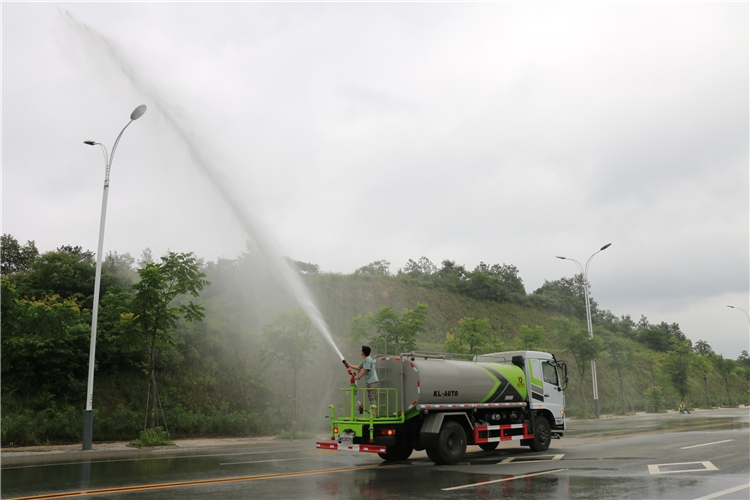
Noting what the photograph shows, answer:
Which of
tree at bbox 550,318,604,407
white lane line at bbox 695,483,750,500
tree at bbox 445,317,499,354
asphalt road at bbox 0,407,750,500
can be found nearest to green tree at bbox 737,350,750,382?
tree at bbox 550,318,604,407

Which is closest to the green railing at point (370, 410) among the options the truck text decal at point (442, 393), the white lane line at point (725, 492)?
the truck text decal at point (442, 393)

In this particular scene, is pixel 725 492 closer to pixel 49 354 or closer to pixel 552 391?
pixel 552 391

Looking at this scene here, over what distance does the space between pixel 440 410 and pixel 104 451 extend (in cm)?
1182

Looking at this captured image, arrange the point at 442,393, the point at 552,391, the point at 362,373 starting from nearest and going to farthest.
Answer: the point at 362,373, the point at 442,393, the point at 552,391

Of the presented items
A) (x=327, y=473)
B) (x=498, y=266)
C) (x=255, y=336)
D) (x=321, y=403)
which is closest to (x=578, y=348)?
(x=321, y=403)

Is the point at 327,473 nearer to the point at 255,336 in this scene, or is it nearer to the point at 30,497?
the point at 30,497

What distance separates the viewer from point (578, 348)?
43.3 meters

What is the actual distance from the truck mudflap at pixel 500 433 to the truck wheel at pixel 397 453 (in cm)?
197

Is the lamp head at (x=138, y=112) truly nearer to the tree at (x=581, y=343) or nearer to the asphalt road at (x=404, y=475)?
the asphalt road at (x=404, y=475)

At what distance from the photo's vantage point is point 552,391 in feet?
59.9

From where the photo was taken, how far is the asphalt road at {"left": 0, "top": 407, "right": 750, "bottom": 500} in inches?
375

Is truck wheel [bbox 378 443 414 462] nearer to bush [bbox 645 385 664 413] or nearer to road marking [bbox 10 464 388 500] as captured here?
road marking [bbox 10 464 388 500]

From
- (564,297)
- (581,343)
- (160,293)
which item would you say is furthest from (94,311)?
(564,297)

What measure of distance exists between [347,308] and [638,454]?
142ft
